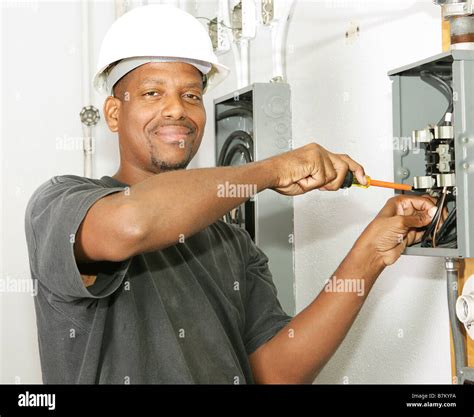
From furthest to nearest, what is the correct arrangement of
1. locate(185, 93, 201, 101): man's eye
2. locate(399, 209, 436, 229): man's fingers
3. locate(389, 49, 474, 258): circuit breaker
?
locate(185, 93, 201, 101): man's eye, locate(399, 209, 436, 229): man's fingers, locate(389, 49, 474, 258): circuit breaker

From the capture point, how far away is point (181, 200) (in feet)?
3.16

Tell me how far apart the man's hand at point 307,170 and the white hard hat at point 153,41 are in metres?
0.31

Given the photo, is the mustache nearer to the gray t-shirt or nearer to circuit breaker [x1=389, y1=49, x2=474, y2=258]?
the gray t-shirt

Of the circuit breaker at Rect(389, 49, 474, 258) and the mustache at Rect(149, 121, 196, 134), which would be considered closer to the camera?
the circuit breaker at Rect(389, 49, 474, 258)

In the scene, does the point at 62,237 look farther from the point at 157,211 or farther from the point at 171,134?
the point at 171,134

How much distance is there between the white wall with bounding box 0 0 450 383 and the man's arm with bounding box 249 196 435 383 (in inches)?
6.9

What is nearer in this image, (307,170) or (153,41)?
(307,170)

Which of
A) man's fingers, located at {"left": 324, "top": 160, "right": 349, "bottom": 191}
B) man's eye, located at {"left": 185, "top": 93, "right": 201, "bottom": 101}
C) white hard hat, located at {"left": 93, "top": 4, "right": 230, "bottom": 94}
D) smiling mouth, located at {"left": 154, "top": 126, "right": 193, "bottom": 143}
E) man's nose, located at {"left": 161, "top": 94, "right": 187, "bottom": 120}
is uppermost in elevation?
white hard hat, located at {"left": 93, "top": 4, "right": 230, "bottom": 94}

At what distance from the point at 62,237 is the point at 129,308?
231mm

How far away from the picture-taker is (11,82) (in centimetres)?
209

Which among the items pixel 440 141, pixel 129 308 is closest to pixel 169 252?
pixel 129 308

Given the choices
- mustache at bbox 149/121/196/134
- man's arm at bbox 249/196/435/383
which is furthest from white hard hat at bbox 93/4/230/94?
man's arm at bbox 249/196/435/383

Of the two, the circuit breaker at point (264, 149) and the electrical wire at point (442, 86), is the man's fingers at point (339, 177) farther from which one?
the circuit breaker at point (264, 149)

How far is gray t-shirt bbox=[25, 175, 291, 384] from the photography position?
39.8 inches
